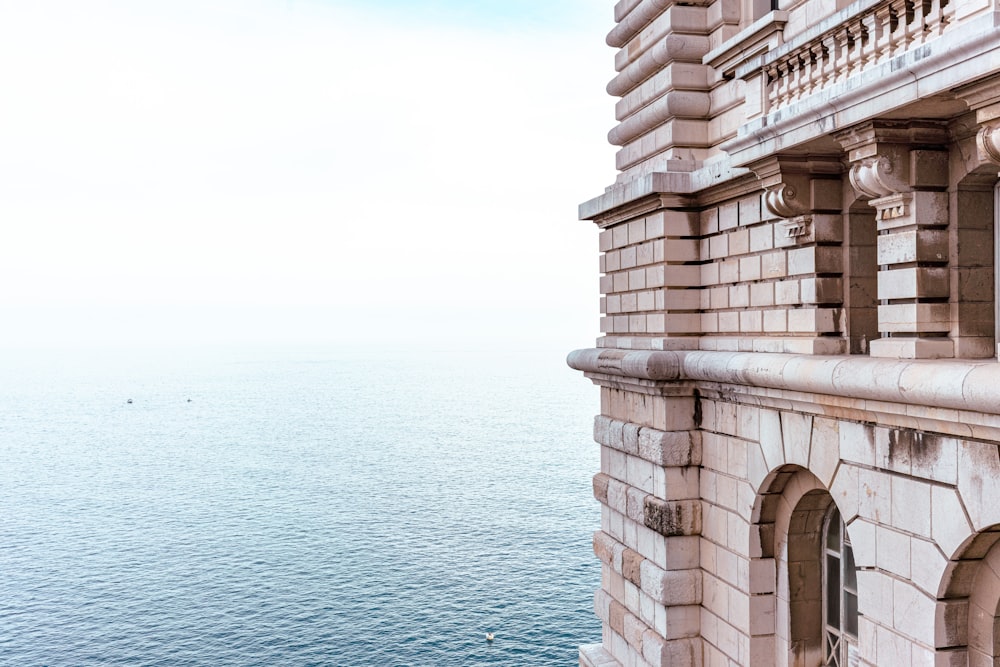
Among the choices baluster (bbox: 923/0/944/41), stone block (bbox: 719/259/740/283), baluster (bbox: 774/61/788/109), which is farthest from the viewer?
stone block (bbox: 719/259/740/283)

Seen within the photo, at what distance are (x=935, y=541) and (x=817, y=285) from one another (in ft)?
11.7

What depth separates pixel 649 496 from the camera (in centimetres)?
1472

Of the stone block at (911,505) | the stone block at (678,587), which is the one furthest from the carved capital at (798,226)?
the stone block at (678,587)

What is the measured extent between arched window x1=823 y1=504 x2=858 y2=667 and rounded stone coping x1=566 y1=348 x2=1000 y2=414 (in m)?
2.42

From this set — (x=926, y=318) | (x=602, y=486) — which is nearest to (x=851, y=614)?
(x=926, y=318)

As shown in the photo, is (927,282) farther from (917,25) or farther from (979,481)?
(917,25)

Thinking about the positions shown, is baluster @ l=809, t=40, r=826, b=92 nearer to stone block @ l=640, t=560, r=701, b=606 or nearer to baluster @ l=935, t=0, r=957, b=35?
baluster @ l=935, t=0, r=957, b=35

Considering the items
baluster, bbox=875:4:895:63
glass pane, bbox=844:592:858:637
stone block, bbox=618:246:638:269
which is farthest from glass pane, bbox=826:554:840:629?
baluster, bbox=875:4:895:63

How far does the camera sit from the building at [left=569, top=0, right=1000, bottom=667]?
9086mm

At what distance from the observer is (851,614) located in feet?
39.3

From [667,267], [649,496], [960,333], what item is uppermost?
[667,267]

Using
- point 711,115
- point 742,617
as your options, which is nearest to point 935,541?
point 742,617

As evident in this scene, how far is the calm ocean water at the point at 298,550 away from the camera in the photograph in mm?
49438

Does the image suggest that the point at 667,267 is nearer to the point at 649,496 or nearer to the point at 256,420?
the point at 649,496
